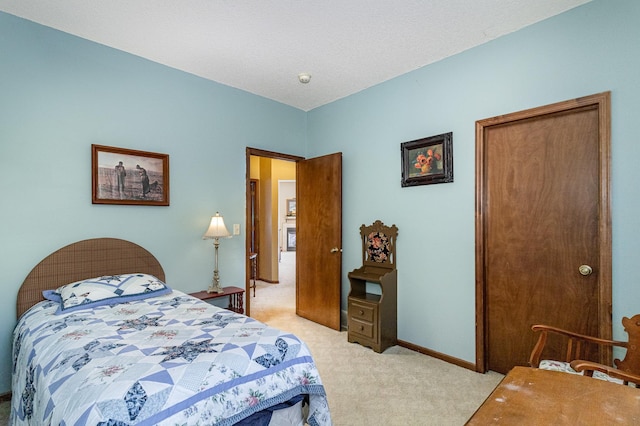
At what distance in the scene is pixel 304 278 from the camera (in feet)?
14.2

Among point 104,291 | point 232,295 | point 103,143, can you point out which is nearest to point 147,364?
point 104,291

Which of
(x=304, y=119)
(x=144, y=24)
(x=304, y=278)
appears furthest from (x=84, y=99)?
(x=304, y=278)

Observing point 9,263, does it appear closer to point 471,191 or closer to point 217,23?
point 217,23

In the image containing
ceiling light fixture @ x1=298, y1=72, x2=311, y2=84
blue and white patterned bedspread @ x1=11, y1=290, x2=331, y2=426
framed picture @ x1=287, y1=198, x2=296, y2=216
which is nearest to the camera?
blue and white patterned bedspread @ x1=11, y1=290, x2=331, y2=426

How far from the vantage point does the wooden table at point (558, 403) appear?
3.13 feet

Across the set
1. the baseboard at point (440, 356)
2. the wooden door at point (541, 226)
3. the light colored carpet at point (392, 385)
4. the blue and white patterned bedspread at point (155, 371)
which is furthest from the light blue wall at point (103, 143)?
the wooden door at point (541, 226)

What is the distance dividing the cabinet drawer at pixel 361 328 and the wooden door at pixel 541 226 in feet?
3.22

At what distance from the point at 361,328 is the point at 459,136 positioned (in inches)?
82.8

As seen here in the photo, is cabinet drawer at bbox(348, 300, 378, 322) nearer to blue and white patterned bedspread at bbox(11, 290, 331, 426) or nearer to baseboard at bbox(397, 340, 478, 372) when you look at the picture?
baseboard at bbox(397, 340, 478, 372)

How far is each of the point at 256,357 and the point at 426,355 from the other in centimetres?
218

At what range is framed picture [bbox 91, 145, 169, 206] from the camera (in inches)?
110

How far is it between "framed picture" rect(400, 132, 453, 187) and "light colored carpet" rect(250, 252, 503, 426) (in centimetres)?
170

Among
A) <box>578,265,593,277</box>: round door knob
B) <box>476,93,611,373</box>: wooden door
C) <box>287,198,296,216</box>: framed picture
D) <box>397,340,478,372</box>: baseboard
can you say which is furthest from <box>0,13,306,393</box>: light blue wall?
<box>287,198,296,216</box>: framed picture

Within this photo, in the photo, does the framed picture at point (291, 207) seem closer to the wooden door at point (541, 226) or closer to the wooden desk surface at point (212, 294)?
the wooden desk surface at point (212, 294)
